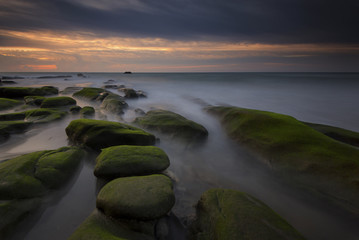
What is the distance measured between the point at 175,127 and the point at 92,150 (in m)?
3.11

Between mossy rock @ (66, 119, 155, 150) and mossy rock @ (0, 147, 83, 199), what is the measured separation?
103cm

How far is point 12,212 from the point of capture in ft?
9.97

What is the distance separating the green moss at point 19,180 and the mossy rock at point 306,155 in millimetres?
5473

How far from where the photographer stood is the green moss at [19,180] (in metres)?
3.31

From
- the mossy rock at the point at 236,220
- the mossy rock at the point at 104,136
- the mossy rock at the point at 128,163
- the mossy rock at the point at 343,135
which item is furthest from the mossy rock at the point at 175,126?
the mossy rock at the point at 343,135

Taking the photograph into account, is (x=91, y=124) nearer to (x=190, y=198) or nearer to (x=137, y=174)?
(x=137, y=174)

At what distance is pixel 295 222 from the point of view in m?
3.57

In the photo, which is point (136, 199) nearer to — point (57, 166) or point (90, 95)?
Answer: point (57, 166)

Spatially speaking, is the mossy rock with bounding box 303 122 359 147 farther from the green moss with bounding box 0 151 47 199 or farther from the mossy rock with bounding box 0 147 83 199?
the green moss with bounding box 0 151 47 199

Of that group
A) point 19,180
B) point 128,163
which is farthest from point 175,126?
point 19,180

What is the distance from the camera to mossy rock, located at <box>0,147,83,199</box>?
133 inches

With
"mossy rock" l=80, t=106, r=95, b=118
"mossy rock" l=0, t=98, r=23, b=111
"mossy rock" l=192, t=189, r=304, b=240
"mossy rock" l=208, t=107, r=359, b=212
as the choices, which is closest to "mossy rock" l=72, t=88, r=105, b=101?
"mossy rock" l=0, t=98, r=23, b=111

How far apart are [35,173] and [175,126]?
15.4ft

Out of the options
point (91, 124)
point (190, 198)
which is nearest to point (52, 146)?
point (91, 124)
